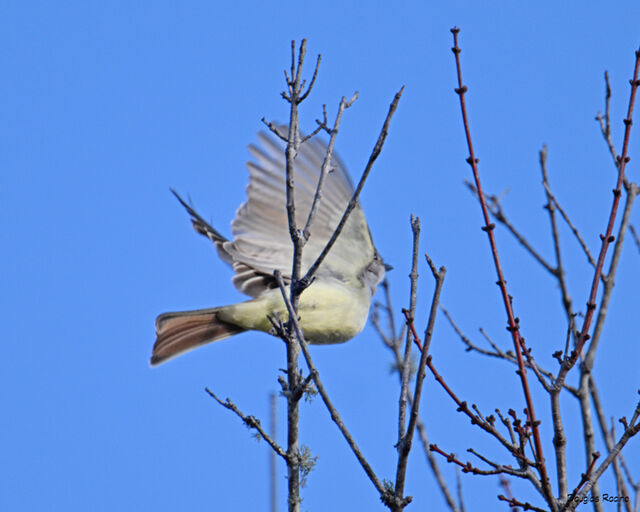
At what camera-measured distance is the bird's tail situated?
6477mm

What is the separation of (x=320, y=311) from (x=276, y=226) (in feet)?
2.24

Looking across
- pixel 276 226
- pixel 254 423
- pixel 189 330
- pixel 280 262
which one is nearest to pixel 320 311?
pixel 280 262

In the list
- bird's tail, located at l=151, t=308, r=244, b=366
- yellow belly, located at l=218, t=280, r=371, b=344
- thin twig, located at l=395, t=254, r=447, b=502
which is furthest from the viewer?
bird's tail, located at l=151, t=308, r=244, b=366

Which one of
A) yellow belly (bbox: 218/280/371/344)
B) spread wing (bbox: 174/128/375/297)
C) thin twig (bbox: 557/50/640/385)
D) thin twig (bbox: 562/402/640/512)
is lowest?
thin twig (bbox: 562/402/640/512)

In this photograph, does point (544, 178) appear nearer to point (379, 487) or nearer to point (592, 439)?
point (592, 439)

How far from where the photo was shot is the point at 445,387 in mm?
2830

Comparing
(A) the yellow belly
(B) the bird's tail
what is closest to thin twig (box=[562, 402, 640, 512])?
(A) the yellow belly

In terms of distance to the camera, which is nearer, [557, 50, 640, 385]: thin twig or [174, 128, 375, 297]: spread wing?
[557, 50, 640, 385]: thin twig

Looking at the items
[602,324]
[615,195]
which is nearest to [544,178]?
[602,324]

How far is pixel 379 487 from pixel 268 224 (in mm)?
3852

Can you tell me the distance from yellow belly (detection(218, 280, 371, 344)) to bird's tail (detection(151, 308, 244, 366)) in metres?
0.15

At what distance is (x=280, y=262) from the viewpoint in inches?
251

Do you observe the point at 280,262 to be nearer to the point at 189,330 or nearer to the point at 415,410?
the point at 189,330

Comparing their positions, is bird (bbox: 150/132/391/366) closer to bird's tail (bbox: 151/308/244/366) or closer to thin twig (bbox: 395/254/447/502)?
bird's tail (bbox: 151/308/244/366)
